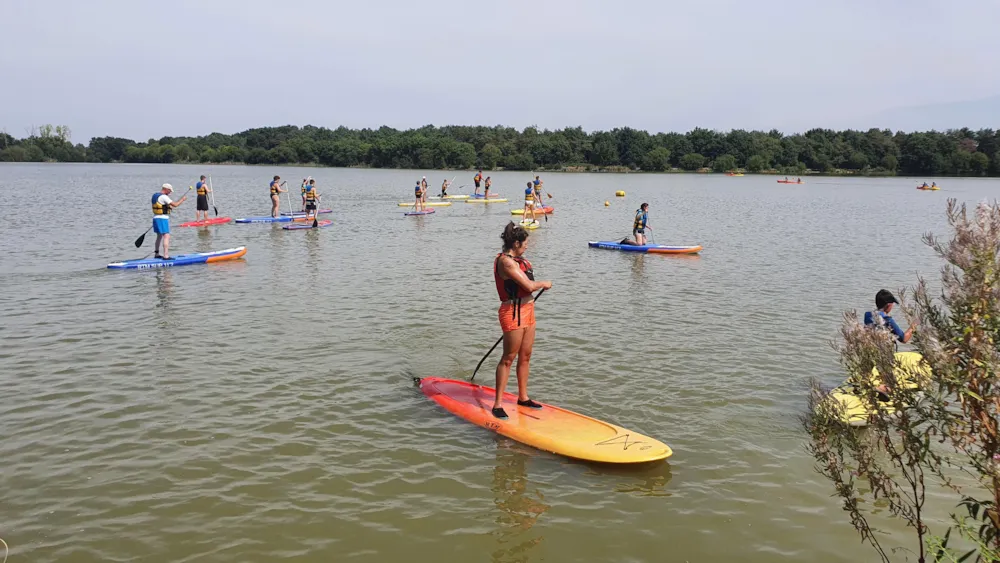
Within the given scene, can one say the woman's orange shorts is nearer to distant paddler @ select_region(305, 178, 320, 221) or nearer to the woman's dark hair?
the woman's dark hair

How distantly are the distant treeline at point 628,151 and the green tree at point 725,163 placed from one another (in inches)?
7.4

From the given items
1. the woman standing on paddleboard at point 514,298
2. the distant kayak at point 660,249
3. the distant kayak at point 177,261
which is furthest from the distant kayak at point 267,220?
the woman standing on paddleboard at point 514,298

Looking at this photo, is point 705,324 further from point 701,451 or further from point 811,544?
point 811,544

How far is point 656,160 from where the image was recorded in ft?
422

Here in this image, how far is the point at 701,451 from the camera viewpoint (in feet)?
24.4

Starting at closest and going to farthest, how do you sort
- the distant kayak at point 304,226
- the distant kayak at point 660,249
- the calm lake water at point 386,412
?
the calm lake water at point 386,412 < the distant kayak at point 660,249 < the distant kayak at point 304,226

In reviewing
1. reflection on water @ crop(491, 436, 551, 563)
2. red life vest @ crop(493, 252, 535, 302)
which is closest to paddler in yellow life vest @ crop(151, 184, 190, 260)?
red life vest @ crop(493, 252, 535, 302)

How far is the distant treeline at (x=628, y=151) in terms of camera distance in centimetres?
11394

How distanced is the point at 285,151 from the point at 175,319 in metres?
Result: 135

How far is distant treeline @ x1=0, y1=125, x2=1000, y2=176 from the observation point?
374ft

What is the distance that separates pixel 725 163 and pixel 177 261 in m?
121

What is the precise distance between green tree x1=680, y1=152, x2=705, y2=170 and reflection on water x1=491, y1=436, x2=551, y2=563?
129262mm

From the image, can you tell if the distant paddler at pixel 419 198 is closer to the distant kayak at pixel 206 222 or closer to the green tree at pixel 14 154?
the distant kayak at pixel 206 222

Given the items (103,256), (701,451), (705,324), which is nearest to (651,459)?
(701,451)
